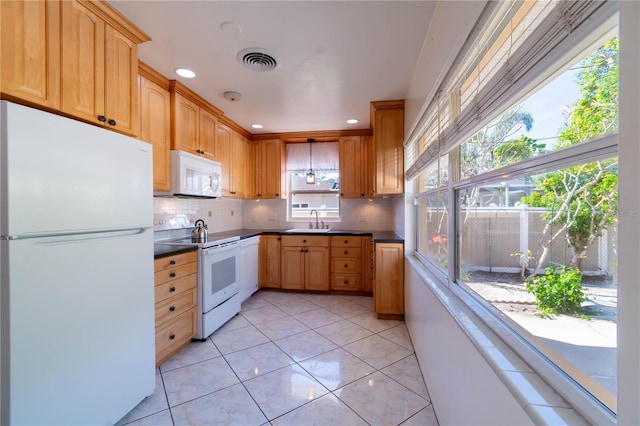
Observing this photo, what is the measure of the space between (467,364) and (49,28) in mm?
2493

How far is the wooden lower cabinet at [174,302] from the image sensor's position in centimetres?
200

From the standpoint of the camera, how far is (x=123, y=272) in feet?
4.94

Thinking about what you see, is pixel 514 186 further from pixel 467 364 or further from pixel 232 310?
pixel 232 310

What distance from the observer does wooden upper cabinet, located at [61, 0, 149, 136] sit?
1.42m

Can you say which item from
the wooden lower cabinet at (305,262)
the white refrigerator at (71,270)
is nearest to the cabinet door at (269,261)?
the wooden lower cabinet at (305,262)

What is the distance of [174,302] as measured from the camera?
216 cm

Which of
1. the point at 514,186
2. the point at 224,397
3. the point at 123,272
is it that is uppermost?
the point at 514,186

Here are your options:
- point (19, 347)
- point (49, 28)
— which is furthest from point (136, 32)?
point (19, 347)

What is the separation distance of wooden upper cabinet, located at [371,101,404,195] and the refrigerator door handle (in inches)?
91.8

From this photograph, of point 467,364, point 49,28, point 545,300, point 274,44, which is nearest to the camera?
point 545,300

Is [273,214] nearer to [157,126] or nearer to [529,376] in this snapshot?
[157,126]

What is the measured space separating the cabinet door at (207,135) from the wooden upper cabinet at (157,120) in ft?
1.44

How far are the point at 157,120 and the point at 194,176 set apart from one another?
59cm

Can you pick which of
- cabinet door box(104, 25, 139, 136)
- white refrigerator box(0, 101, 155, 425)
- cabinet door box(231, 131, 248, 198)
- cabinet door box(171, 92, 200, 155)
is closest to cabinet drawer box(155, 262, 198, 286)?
white refrigerator box(0, 101, 155, 425)
